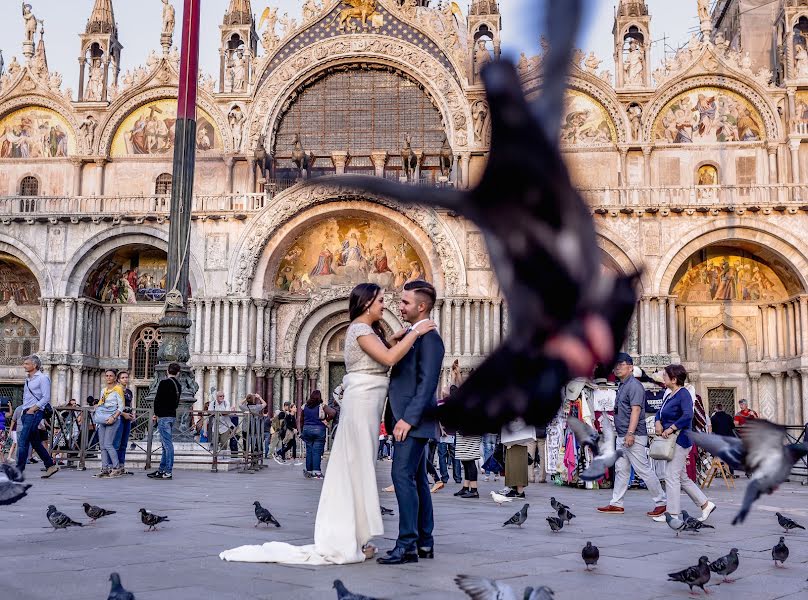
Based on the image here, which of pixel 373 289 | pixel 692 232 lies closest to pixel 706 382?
pixel 692 232

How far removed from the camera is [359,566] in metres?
5.14

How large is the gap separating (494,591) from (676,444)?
512cm

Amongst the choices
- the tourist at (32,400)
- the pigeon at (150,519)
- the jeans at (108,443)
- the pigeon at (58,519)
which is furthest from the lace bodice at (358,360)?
the jeans at (108,443)

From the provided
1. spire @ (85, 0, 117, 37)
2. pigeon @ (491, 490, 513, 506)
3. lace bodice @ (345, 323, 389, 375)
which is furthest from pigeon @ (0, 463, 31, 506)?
spire @ (85, 0, 117, 37)

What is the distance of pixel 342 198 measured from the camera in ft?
78.0

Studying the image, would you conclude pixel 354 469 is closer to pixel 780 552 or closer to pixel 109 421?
pixel 780 552

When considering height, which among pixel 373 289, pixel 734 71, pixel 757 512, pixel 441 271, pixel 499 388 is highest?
pixel 734 71


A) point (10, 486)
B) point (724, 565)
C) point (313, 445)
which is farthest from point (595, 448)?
point (313, 445)

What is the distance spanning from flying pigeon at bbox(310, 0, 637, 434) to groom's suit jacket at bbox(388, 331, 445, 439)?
3.03m

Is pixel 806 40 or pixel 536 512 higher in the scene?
A: pixel 806 40

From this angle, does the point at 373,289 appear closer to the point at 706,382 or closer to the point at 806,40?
the point at 706,382

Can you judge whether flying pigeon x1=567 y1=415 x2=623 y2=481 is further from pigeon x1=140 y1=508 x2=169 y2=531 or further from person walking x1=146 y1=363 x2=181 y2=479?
person walking x1=146 y1=363 x2=181 y2=479

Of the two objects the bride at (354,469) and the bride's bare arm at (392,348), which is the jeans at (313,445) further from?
the bride's bare arm at (392,348)

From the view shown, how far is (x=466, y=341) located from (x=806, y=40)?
43.8 feet
